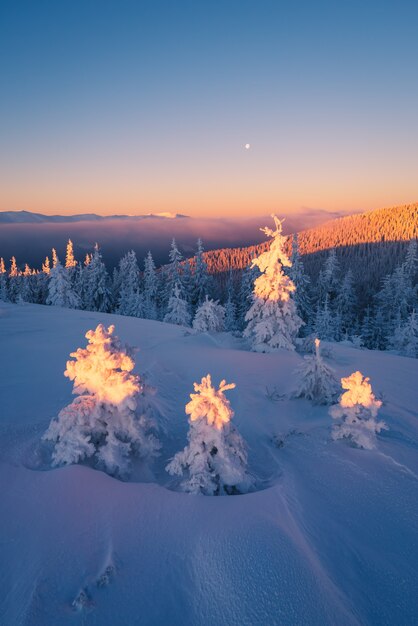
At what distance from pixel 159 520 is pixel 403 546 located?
357cm

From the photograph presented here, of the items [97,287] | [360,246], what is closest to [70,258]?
[97,287]

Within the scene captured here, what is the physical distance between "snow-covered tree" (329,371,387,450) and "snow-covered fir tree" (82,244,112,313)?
4823 cm

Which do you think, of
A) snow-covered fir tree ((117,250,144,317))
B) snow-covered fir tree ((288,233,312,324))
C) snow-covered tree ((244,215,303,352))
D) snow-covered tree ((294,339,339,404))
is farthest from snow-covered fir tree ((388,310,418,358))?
snow-covered fir tree ((117,250,144,317))

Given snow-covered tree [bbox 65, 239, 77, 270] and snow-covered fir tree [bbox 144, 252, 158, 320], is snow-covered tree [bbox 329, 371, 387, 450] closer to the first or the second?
snow-covered fir tree [bbox 144, 252, 158, 320]

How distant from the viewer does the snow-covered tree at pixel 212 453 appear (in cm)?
575

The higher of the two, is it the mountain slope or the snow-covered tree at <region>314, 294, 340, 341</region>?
the mountain slope

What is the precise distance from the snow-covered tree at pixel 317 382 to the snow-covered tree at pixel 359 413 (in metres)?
3.06

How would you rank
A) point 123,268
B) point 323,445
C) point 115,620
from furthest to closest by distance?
1. point 123,268
2. point 323,445
3. point 115,620

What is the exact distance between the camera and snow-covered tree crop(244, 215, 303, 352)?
19.4 m

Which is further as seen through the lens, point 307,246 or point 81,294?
point 307,246

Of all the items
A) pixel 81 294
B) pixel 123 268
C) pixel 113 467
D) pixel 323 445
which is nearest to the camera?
pixel 113 467

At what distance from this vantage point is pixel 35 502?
16.8ft

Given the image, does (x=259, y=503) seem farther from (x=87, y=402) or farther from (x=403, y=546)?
(x=87, y=402)

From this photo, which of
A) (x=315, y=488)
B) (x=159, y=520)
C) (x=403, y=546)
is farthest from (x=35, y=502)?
(x=403, y=546)
